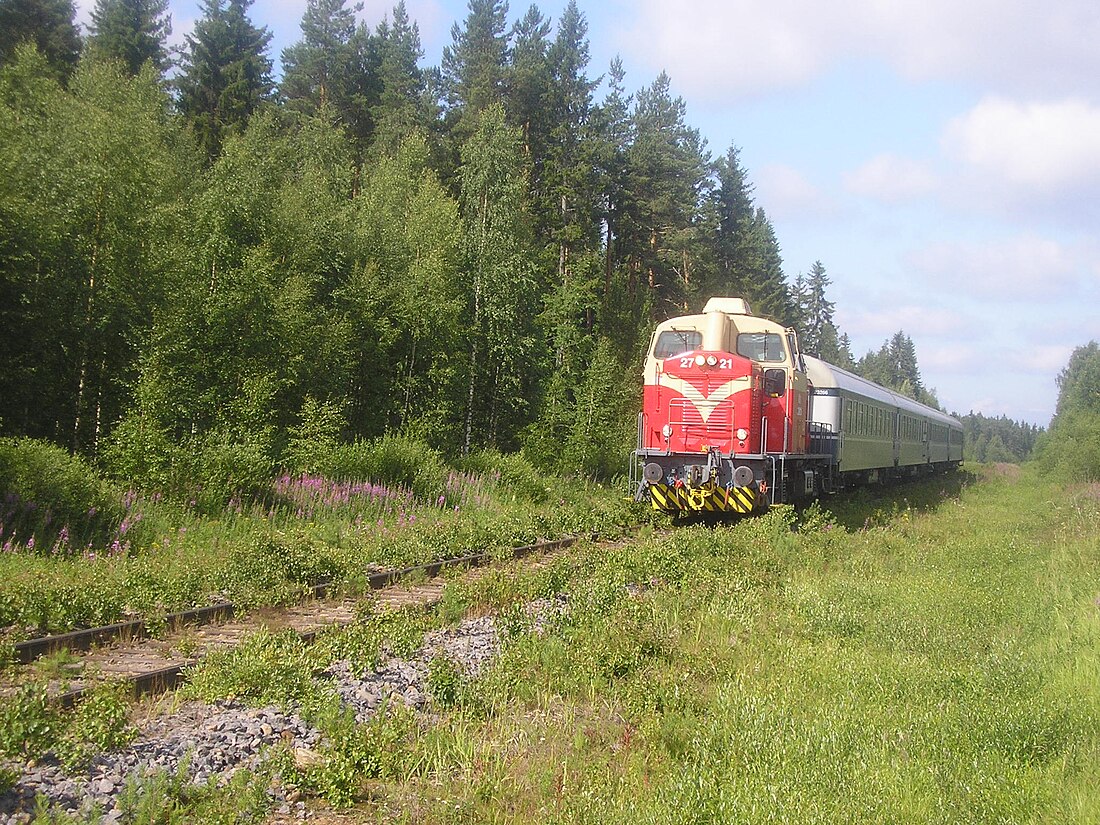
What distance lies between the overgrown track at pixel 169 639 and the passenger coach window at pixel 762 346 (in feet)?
29.1

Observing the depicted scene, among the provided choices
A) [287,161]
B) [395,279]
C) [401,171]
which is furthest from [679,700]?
[287,161]

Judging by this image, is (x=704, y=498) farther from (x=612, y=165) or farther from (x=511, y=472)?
(x=612, y=165)

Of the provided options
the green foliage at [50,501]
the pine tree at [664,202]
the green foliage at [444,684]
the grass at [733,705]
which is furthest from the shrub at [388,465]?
the pine tree at [664,202]

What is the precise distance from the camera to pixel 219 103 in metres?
34.6

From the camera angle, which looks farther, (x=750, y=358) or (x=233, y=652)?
(x=750, y=358)

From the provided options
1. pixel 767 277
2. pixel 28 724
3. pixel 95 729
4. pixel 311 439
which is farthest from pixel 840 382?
pixel 767 277

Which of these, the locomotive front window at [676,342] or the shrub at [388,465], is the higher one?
the locomotive front window at [676,342]

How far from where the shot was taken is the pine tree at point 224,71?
34.4 meters

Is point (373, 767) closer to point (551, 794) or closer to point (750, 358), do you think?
point (551, 794)

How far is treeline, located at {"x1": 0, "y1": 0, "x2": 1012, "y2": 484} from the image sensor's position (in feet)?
50.8

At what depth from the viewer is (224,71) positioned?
35.2m

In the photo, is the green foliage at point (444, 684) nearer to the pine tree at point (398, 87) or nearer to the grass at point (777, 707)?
the grass at point (777, 707)

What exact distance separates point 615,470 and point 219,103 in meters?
21.4

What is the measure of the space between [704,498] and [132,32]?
31.1 m
